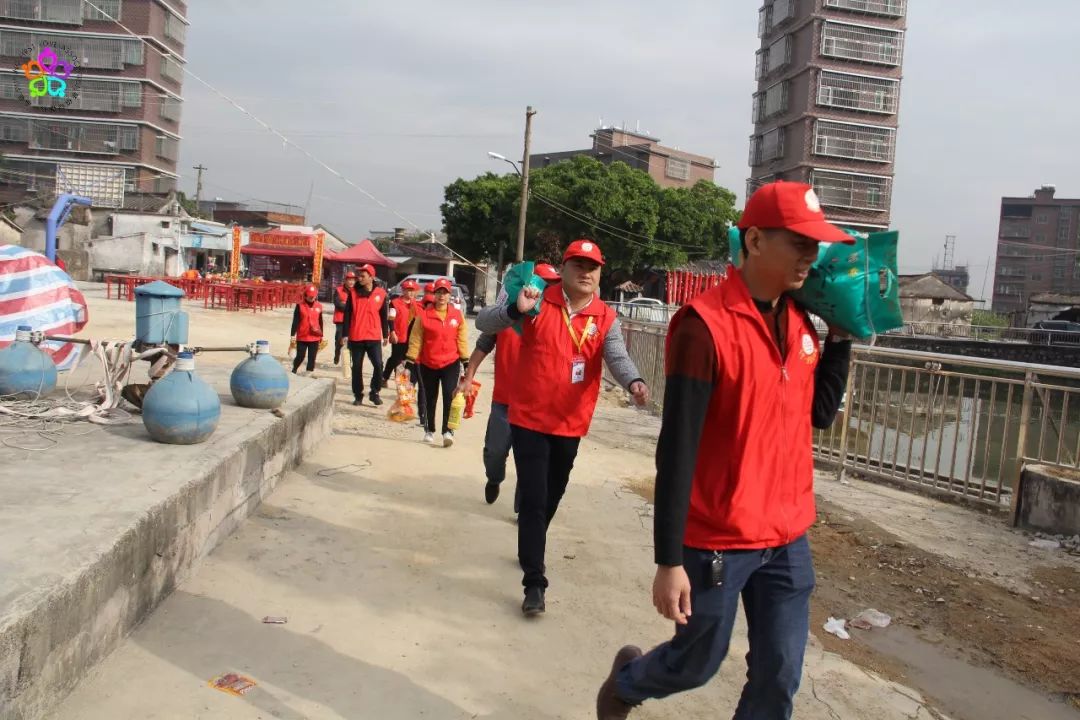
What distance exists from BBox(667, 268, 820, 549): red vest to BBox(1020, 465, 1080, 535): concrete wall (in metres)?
4.80

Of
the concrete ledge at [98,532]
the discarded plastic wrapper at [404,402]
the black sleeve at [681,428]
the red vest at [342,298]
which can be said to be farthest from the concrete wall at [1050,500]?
the red vest at [342,298]

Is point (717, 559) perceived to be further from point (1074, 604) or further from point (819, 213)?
point (1074, 604)

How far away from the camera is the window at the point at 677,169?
79812 mm

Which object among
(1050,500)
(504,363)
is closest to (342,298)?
(504,363)

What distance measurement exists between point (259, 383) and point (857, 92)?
61.0 meters

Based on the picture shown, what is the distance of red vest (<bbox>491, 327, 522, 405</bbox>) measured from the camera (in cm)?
595

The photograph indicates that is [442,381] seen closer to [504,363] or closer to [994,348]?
[504,363]

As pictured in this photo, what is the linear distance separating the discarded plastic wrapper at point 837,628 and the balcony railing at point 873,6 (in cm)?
6214

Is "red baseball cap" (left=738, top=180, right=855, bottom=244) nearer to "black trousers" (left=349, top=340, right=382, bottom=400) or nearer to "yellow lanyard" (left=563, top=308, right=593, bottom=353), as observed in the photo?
"yellow lanyard" (left=563, top=308, right=593, bottom=353)

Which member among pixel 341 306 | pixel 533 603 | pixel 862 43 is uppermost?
pixel 862 43

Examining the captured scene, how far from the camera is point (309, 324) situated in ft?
39.9

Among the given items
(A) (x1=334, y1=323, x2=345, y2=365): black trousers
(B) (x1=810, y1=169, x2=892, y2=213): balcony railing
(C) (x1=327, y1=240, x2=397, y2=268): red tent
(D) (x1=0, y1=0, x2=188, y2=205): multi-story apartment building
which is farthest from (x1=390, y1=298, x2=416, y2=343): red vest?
(D) (x1=0, y1=0, x2=188, y2=205): multi-story apartment building

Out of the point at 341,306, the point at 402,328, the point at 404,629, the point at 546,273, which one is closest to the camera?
the point at 404,629

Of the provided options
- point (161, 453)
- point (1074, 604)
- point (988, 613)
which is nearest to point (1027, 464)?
point (1074, 604)
